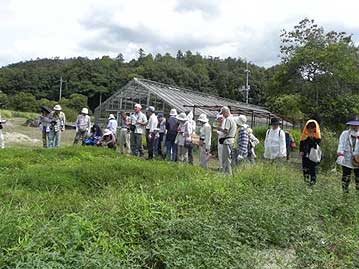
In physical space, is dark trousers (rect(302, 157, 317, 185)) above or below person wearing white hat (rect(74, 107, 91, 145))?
below

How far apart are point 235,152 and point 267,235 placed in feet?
21.3

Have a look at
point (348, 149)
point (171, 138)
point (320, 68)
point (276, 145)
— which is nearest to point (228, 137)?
point (276, 145)

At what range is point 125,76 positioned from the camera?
68.8m

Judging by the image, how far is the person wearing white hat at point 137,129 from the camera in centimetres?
1444

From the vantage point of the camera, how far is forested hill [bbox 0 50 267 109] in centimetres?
6756

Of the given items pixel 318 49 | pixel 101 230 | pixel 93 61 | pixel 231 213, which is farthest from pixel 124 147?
pixel 93 61

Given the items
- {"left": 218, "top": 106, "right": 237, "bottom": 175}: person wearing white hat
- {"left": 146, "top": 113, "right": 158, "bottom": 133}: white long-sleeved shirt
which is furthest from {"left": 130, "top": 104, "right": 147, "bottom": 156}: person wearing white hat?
{"left": 218, "top": 106, "right": 237, "bottom": 175}: person wearing white hat

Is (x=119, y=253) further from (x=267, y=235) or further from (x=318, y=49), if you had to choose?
(x=318, y=49)

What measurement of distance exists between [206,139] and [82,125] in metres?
5.25

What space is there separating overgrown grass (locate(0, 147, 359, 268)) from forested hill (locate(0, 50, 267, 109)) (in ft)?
183

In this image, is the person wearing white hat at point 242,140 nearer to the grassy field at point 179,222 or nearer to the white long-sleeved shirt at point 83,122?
the grassy field at point 179,222

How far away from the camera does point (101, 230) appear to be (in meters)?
4.45

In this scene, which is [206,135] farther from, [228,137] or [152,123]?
[228,137]

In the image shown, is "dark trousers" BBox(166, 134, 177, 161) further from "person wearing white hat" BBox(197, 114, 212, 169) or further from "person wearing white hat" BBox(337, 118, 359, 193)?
"person wearing white hat" BBox(337, 118, 359, 193)
